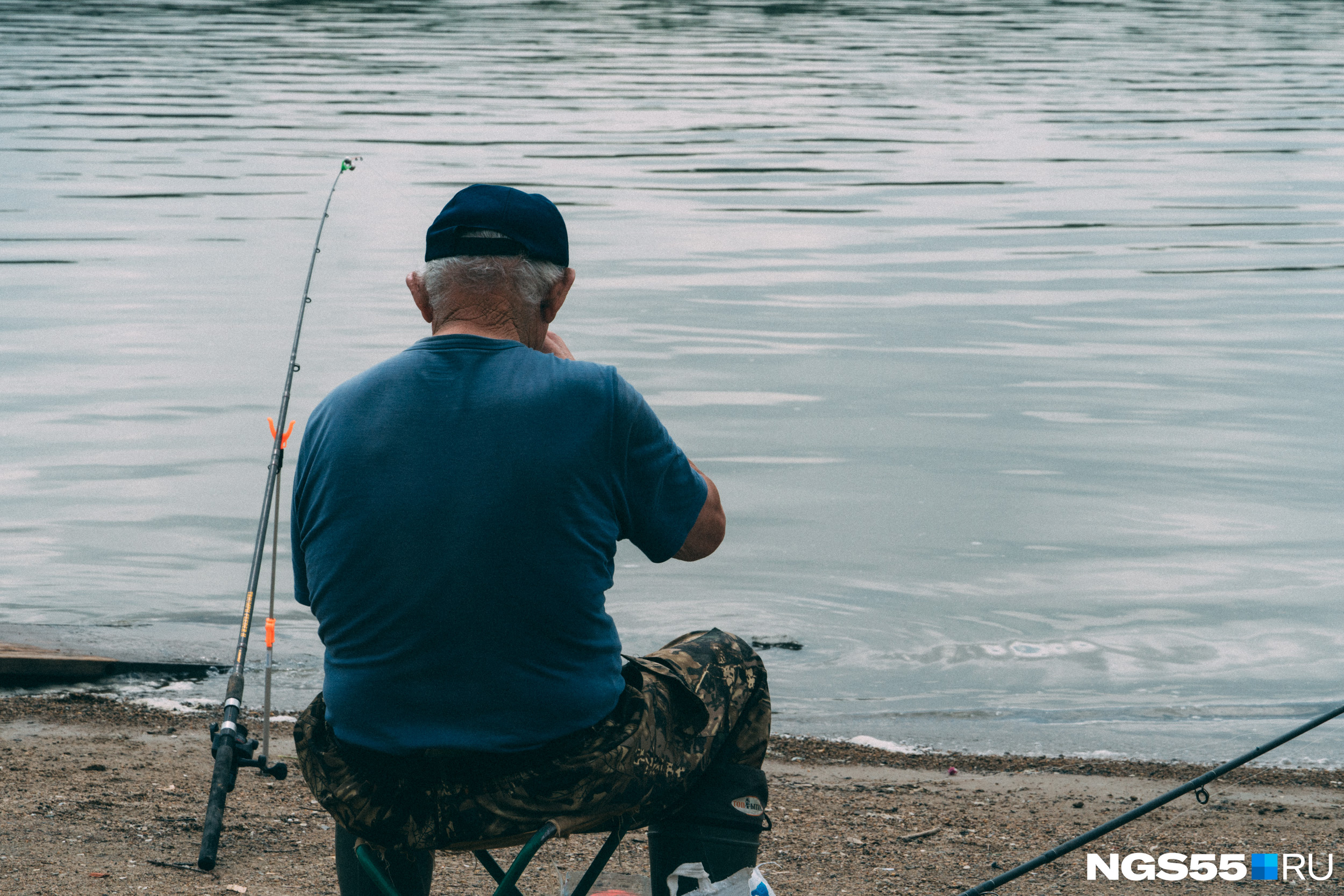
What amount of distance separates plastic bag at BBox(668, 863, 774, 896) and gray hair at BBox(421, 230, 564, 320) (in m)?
1.01

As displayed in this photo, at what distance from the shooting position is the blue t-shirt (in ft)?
7.98

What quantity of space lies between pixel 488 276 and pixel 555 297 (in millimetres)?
129

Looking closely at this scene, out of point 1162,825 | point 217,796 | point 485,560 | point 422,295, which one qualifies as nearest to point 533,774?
point 485,560

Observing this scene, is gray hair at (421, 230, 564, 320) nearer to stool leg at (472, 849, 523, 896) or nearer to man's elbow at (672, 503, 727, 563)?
man's elbow at (672, 503, 727, 563)

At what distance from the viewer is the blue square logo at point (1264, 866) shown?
376 centimetres

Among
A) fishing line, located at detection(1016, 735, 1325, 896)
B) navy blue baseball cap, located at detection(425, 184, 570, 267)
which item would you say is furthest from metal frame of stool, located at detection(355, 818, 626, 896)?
fishing line, located at detection(1016, 735, 1325, 896)

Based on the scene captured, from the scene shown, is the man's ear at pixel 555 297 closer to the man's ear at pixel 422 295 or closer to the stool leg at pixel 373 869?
the man's ear at pixel 422 295

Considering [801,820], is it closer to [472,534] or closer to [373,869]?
[373,869]

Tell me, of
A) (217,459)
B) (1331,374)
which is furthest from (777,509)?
(1331,374)

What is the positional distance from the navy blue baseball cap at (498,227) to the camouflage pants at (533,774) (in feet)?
2.39

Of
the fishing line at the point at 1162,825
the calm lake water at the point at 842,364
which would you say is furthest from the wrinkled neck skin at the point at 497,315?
the calm lake water at the point at 842,364

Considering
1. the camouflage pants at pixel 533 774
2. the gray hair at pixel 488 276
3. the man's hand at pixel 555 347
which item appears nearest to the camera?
the camouflage pants at pixel 533 774

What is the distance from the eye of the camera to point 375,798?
102 inches

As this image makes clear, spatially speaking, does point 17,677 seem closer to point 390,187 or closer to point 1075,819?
point 1075,819
